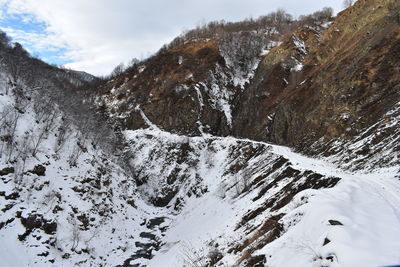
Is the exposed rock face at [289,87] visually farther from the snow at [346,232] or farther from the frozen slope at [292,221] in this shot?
the snow at [346,232]

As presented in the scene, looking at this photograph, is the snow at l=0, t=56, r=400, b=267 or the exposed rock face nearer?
the snow at l=0, t=56, r=400, b=267

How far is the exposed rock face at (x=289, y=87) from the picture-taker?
96.7 ft

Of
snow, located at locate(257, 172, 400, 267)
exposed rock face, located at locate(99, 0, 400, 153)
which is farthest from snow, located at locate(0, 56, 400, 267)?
exposed rock face, located at locate(99, 0, 400, 153)

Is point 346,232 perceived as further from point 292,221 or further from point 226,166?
point 226,166

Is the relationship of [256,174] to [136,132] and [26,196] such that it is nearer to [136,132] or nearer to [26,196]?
[26,196]

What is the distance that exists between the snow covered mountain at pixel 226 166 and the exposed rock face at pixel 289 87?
0.86ft

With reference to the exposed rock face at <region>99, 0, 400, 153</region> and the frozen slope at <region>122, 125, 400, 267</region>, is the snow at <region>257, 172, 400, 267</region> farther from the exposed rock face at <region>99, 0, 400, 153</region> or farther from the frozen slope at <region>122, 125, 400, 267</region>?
the exposed rock face at <region>99, 0, 400, 153</region>

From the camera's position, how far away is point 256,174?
28.0 metres

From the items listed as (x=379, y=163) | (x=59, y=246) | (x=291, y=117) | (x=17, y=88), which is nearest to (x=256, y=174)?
(x=379, y=163)

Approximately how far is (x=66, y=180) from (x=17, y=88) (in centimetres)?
1399

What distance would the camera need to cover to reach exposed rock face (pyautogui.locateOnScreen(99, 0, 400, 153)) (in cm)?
2948

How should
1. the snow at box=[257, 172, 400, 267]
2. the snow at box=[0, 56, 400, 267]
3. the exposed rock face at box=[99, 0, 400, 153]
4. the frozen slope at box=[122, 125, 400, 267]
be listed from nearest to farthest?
the snow at box=[257, 172, 400, 267] → the frozen slope at box=[122, 125, 400, 267] → the snow at box=[0, 56, 400, 267] → the exposed rock face at box=[99, 0, 400, 153]

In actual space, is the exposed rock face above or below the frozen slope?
above

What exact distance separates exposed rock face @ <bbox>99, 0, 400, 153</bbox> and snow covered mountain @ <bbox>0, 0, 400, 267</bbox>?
0.86 feet
